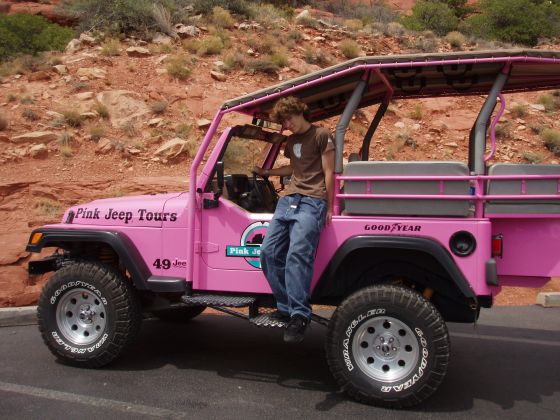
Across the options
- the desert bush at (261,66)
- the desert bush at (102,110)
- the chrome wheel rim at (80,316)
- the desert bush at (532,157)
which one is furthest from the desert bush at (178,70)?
the chrome wheel rim at (80,316)

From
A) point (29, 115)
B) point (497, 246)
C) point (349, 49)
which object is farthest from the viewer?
point (349, 49)

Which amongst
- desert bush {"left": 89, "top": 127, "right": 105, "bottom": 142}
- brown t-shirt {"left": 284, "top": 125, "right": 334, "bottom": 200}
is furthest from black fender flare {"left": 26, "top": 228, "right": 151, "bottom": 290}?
desert bush {"left": 89, "top": 127, "right": 105, "bottom": 142}

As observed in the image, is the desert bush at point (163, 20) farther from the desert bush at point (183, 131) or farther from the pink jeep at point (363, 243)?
the pink jeep at point (363, 243)

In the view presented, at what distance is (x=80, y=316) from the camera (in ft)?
16.4

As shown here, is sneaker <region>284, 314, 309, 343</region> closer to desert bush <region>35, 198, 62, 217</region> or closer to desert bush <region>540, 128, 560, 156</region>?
desert bush <region>35, 198, 62, 217</region>

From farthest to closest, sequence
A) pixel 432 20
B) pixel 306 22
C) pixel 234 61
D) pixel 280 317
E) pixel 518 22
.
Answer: pixel 432 20 → pixel 518 22 → pixel 306 22 → pixel 234 61 → pixel 280 317

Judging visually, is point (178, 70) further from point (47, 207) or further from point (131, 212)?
point (131, 212)

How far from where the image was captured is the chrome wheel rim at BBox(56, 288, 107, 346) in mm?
4922

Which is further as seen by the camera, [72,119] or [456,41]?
[456,41]

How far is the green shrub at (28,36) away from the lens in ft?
75.2

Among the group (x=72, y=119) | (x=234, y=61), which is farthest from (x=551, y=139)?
(x=72, y=119)

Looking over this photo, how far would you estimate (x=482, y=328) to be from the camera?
662 cm

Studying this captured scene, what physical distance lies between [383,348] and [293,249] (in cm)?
98

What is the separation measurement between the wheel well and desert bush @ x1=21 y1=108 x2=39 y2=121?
1277 cm
